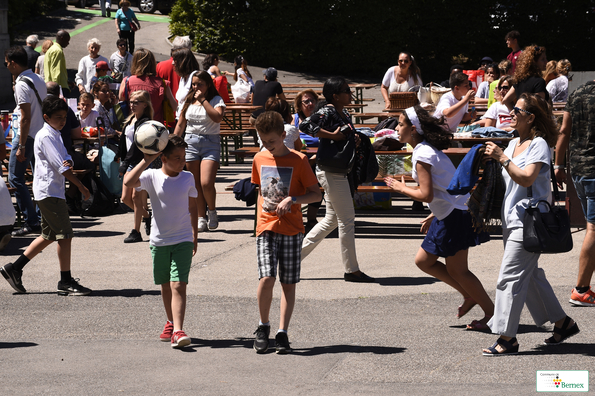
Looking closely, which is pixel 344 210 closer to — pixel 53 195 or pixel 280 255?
pixel 280 255

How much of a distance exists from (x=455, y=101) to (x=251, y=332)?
19.5ft

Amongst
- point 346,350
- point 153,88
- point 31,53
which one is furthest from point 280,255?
point 31,53

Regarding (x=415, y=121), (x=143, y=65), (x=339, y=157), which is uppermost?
(x=143, y=65)

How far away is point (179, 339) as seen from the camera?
555cm

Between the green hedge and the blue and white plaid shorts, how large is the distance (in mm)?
21435

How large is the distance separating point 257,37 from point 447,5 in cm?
670

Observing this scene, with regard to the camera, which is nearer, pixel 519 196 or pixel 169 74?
pixel 519 196

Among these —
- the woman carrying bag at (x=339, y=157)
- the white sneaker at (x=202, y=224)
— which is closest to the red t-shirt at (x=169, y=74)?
the white sneaker at (x=202, y=224)

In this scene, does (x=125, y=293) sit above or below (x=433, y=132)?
below

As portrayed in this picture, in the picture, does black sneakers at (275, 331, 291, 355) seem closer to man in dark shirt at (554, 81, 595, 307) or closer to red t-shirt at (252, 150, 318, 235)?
red t-shirt at (252, 150, 318, 235)

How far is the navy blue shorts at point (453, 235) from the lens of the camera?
584 centimetres

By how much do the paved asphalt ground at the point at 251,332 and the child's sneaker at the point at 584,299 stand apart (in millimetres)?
166

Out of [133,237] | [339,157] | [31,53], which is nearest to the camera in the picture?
[339,157]

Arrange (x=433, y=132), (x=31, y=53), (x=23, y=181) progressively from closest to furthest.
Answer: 1. (x=433, y=132)
2. (x=23, y=181)
3. (x=31, y=53)
